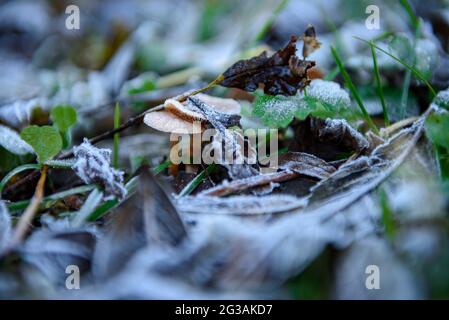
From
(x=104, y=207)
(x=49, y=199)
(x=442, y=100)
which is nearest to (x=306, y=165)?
(x=442, y=100)

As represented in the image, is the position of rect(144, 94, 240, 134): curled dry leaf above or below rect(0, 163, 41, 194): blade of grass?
above

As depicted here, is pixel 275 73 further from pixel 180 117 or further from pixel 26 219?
pixel 26 219

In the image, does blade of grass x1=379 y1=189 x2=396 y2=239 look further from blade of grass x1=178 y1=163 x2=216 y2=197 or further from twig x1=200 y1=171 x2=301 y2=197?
blade of grass x1=178 y1=163 x2=216 y2=197

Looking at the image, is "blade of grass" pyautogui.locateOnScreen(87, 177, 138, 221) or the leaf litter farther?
"blade of grass" pyautogui.locateOnScreen(87, 177, 138, 221)

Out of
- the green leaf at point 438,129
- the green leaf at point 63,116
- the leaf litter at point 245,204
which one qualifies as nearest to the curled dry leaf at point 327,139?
the leaf litter at point 245,204

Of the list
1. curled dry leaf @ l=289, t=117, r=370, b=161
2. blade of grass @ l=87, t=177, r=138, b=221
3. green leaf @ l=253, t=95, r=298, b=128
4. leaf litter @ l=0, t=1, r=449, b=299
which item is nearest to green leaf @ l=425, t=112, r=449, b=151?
leaf litter @ l=0, t=1, r=449, b=299

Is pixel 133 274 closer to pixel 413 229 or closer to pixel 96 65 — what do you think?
pixel 413 229
